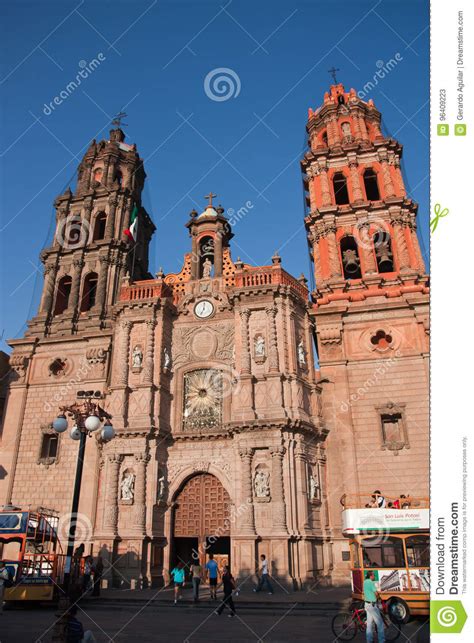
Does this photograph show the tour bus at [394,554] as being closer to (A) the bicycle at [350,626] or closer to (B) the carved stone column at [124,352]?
(A) the bicycle at [350,626]

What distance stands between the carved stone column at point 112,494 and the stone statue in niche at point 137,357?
4.92 meters

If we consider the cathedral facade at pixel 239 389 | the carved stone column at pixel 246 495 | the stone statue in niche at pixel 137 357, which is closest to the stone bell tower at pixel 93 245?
the cathedral facade at pixel 239 389

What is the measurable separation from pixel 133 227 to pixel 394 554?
27.8m

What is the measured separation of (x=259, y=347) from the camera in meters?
25.7

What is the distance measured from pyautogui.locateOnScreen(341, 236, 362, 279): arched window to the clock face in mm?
9131

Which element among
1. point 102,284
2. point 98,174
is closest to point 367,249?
point 102,284

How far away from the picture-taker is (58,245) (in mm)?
35125

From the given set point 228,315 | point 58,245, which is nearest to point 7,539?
point 228,315

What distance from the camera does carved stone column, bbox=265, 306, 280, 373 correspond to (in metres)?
24.8

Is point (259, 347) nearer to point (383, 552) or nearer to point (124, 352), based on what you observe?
point (124, 352)

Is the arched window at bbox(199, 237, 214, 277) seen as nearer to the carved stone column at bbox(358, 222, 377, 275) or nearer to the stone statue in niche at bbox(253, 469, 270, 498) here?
the carved stone column at bbox(358, 222, 377, 275)

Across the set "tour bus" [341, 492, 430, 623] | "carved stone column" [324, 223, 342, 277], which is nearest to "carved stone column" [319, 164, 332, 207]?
"carved stone column" [324, 223, 342, 277]
